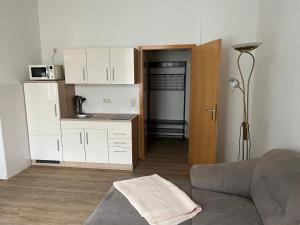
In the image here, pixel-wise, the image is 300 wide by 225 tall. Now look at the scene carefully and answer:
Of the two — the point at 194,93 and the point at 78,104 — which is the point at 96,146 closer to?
the point at 78,104

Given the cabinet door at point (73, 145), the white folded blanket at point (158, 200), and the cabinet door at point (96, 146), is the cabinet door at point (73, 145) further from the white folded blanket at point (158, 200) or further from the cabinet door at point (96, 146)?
the white folded blanket at point (158, 200)

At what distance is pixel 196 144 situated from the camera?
3557 mm

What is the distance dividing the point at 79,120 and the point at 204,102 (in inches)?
77.3

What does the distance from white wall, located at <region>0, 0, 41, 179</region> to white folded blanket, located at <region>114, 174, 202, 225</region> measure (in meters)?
2.25

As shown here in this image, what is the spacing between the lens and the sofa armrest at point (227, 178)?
190 centimetres

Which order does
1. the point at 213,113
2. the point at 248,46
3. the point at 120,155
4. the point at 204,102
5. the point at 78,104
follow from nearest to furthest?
1. the point at 248,46
2. the point at 213,113
3. the point at 204,102
4. the point at 120,155
5. the point at 78,104

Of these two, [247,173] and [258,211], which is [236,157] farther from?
[258,211]

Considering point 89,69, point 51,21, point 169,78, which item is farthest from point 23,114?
point 169,78

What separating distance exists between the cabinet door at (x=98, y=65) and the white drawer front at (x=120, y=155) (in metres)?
1.11

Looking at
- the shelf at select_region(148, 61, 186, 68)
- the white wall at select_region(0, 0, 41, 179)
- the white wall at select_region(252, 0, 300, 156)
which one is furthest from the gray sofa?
the shelf at select_region(148, 61, 186, 68)

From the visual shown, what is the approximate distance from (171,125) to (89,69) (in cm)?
264

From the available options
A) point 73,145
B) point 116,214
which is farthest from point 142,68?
point 116,214

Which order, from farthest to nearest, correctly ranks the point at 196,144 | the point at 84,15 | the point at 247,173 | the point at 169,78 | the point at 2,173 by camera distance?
the point at 169,78
the point at 84,15
the point at 196,144
the point at 2,173
the point at 247,173

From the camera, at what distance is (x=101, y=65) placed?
3.64 meters
